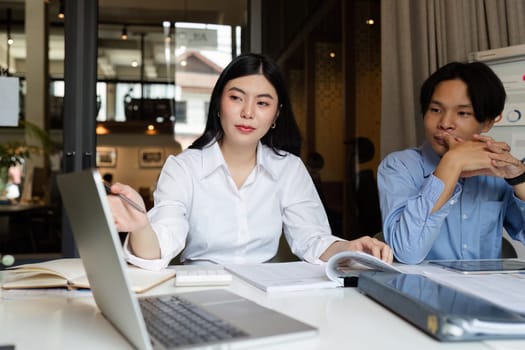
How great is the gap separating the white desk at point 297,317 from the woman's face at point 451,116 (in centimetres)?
89

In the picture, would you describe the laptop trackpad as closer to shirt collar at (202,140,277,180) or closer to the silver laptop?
the silver laptop

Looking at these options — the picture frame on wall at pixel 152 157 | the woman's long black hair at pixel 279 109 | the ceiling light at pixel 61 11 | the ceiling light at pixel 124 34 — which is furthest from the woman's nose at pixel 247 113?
the ceiling light at pixel 124 34

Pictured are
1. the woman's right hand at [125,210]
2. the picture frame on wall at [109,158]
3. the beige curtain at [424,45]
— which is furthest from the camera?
the picture frame on wall at [109,158]

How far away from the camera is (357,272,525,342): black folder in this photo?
26.7 inches

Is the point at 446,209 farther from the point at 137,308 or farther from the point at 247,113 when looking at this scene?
the point at 137,308

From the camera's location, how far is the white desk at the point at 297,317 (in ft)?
2.25

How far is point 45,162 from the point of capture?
3.26 metres

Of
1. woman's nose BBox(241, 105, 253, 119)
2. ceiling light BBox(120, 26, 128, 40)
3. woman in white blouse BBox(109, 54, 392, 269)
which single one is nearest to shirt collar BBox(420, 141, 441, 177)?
woman in white blouse BBox(109, 54, 392, 269)

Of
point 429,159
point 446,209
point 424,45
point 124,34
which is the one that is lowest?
point 446,209

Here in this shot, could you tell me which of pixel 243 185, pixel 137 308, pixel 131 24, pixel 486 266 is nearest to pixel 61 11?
pixel 131 24

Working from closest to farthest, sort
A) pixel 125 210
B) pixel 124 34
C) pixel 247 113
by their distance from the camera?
pixel 125 210 → pixel 247 113 → pixel 124 34

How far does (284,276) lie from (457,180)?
71cm

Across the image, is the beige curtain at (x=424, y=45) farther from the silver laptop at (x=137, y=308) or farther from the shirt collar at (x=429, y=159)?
the silver laptop at (x=137, y=308)

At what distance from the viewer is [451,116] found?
1.71 meters
